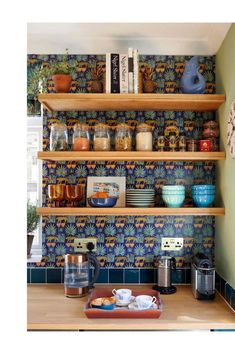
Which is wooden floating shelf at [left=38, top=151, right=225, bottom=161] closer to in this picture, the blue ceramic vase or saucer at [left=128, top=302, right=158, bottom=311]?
the blue ceramic vase

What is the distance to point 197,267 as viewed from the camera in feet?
7.63

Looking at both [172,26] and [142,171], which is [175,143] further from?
[172,26]

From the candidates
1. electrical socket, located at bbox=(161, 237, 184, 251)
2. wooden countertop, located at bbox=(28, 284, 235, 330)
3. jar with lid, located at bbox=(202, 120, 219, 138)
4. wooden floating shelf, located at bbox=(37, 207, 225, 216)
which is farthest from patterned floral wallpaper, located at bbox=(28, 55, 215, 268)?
wooden countertop, located at bbox=(28, 284, 235, 330)

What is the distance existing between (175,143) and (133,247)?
795 millimetres

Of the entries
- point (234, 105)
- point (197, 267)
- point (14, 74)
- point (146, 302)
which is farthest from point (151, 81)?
point (14, 74)

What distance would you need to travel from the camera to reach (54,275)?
2695mm

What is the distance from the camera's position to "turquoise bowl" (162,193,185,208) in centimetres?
246

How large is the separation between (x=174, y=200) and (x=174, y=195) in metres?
0.03

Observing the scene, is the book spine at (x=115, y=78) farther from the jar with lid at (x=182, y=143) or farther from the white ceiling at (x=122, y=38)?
the jar with lid at (x=182, y=143)

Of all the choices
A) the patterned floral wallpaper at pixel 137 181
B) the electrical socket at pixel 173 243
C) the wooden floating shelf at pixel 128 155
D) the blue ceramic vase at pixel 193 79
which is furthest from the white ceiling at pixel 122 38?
the electrical socket at pixel 173 243

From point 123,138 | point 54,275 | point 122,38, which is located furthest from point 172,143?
point 54,275

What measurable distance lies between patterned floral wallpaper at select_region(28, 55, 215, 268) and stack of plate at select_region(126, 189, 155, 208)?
6.7 inches

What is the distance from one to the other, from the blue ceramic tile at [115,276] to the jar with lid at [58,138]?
936 millimetres
